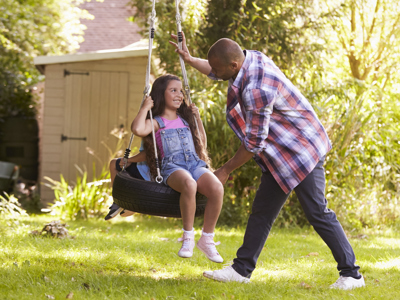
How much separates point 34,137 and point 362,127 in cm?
640

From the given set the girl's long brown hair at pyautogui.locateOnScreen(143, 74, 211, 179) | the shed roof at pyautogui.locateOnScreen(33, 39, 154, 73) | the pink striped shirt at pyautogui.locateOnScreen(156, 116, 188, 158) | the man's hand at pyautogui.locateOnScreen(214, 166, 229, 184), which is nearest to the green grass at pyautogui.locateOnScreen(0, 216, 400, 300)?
the man's hand at pyautogui.locateOnScreen(214, 166, 229, 184)

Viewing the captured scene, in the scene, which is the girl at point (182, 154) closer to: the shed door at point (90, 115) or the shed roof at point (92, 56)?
the shed roof at point (92, 56)

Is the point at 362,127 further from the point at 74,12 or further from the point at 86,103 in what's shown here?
the point at 74,12

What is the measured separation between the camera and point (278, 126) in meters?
3.33

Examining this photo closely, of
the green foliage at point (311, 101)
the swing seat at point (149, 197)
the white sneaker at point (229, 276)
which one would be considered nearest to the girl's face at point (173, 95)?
the swing seat at point (149, 197)

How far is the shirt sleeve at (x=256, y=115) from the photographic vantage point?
312 cm

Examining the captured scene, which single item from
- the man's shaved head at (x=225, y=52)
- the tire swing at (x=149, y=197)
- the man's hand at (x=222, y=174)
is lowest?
the tire swing at (x=149, y=197)

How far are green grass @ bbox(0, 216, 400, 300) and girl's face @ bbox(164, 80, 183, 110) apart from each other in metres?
1.24

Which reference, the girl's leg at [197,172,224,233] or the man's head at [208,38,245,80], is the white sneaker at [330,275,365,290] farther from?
the man's head at [208,38,245,80]

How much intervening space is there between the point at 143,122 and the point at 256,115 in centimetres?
88

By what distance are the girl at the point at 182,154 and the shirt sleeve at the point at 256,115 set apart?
44 cm

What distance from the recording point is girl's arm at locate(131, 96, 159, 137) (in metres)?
3.62

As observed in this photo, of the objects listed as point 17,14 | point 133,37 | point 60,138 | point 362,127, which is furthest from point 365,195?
point 133,37

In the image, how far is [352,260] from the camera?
346 centimetres
